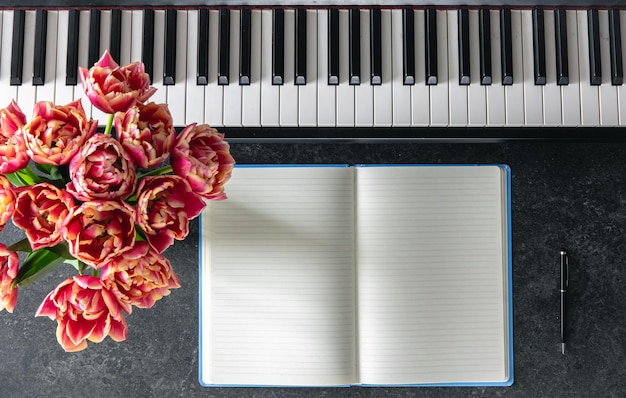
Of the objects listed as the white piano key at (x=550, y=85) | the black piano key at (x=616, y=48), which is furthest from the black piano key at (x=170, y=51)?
the black piano key at (x=616, y=48)

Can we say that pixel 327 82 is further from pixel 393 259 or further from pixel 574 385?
pixel 574 385

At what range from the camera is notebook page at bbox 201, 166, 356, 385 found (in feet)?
3.58

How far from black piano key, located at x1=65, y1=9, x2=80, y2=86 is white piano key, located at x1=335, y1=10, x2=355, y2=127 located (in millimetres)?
463

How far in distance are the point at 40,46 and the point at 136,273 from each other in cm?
58

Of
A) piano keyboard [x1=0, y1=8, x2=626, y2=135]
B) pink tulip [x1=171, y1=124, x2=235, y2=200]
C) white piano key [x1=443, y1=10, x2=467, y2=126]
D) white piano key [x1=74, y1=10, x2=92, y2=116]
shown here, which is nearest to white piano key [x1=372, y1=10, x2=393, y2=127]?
piano keyboard [x1=0, y1=8, x2=626, y2=135]

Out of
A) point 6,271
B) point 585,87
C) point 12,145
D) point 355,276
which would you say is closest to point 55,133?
point 12,145

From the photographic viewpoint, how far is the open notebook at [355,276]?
1.09m

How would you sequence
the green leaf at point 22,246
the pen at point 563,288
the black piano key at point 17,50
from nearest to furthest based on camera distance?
the green leaf at point 22,246, the black piano key at point 17,50, the pen at point 563,288

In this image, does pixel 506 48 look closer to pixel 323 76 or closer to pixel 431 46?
pixel 431 46

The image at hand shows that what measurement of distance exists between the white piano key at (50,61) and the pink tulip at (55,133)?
421 millimetres

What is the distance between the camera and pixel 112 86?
25.6 inches

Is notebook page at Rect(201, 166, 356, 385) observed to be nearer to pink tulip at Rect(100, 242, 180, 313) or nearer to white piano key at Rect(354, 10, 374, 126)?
white piano key at Rect(354, 10, 374, 126)

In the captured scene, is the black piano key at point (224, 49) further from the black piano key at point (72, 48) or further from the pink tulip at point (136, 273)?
the pink tulip at point (136, 273)

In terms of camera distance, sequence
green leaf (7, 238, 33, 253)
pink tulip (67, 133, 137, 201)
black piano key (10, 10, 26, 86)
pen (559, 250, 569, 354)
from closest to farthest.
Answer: pink tulip (67, 133, 137, 201), green leaf (7, 238, 33, 253), black piano key (10, 10, 26, 86), pen (559, 250, 569, 354)
